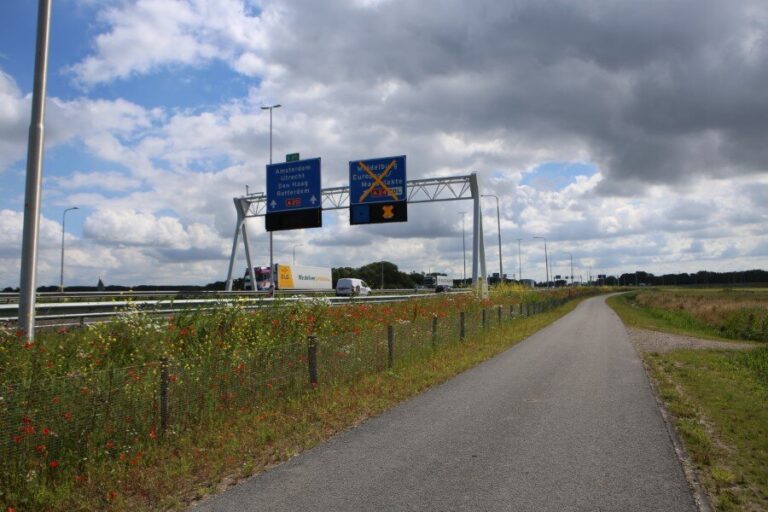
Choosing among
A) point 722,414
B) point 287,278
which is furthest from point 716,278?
point 722,414

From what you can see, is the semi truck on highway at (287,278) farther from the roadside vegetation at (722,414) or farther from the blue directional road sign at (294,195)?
the roadside vegetation at (722,414)

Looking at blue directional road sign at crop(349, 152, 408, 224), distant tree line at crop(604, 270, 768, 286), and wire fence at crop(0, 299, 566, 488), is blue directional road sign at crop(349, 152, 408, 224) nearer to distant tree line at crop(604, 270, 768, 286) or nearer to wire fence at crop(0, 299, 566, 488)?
wire fence at crop(0, 299, 566, 488)

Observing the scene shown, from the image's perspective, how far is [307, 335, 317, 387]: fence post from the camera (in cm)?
992

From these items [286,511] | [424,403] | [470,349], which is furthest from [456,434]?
[470,349]

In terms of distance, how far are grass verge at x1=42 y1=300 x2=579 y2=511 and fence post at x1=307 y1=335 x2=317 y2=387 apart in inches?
8.8

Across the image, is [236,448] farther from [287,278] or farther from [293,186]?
[287,278]

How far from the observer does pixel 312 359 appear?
995 cm

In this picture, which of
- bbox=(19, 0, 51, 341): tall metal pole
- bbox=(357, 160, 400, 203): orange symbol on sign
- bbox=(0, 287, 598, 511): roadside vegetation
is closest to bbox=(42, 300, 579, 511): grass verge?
bbox=(0, 287, 598, 511): roadside vegetation

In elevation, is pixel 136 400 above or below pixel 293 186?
below

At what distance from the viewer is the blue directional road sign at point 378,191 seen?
28516 mm

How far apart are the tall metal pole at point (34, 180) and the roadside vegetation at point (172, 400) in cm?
59

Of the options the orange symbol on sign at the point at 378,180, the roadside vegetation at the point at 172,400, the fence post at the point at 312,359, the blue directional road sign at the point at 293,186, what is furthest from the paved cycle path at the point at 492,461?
the blue directional road sign at the point at 293,186

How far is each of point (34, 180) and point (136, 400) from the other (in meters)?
3.70

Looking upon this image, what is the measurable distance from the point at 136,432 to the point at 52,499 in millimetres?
1455
